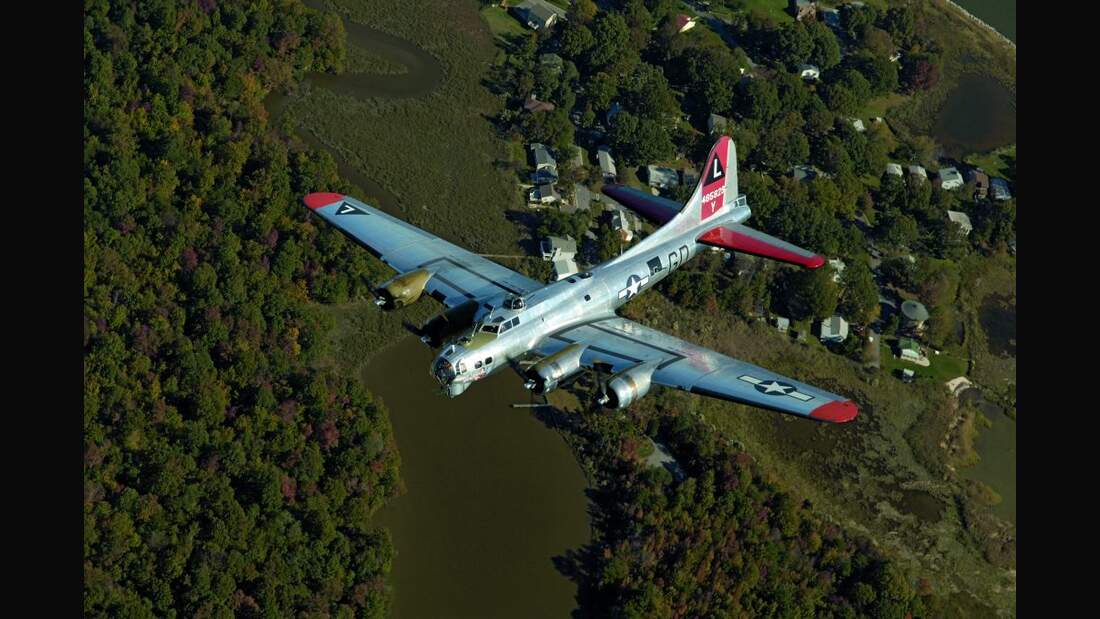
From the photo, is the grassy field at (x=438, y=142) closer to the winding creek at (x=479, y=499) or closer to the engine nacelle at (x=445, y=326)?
the winding creek at (x=479, y=499)

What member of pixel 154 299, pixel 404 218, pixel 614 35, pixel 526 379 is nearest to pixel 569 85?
pixel 614 35

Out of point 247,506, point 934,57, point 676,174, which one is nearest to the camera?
point 247,506

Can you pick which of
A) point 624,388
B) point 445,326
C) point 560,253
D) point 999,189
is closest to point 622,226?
point 560,253

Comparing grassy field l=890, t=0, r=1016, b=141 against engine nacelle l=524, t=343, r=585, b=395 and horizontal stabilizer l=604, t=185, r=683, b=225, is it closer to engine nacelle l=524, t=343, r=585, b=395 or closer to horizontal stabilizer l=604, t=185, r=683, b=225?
horizontal stabilizer l=604, t=185, r=683, b=225

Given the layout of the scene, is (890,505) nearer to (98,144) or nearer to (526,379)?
(526,379)

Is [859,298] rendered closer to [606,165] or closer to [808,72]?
[606,165]

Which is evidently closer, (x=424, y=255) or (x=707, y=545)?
(x=424, y=255)
